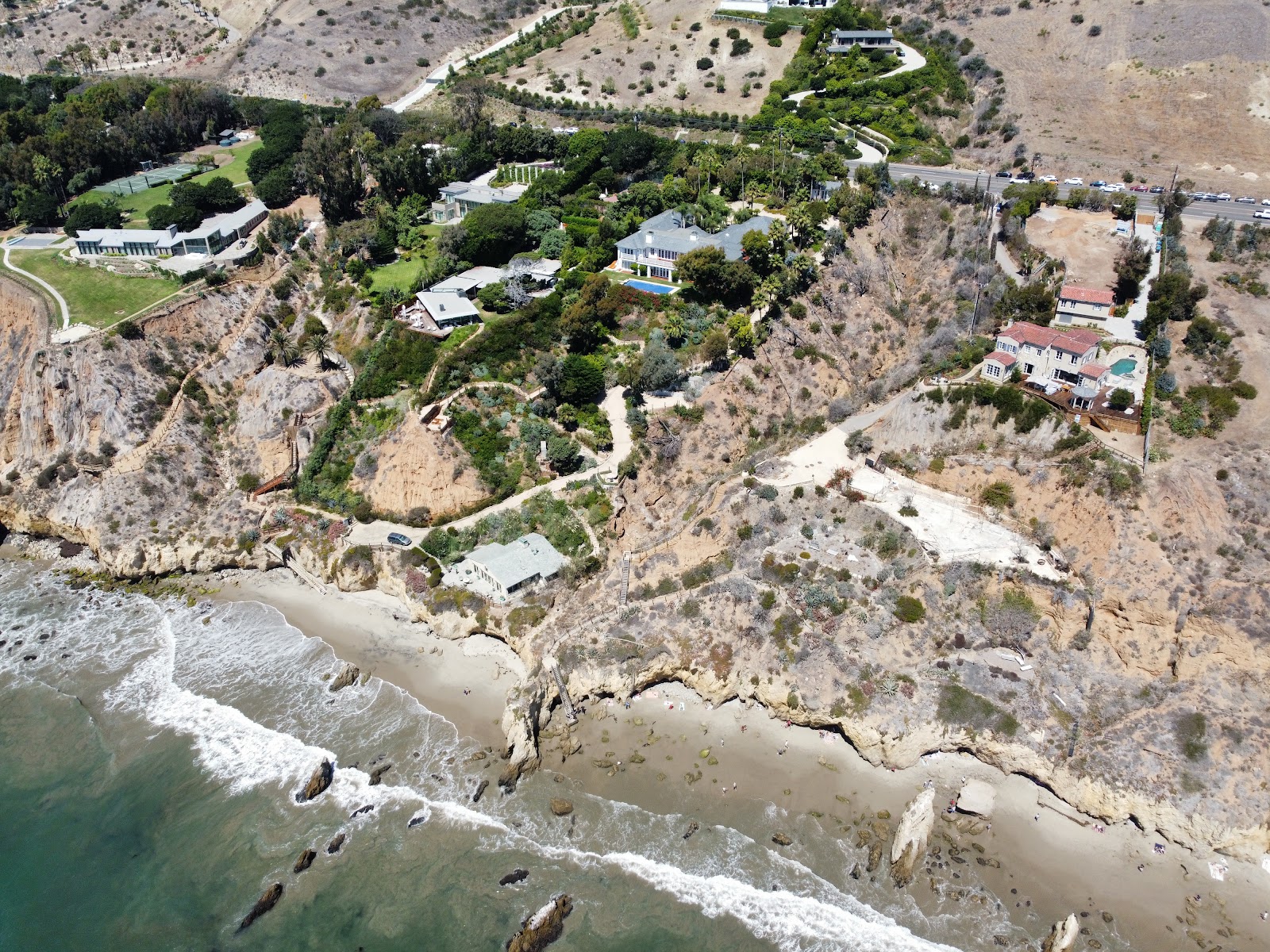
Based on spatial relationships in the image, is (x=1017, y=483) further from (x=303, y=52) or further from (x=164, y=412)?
(x=303, y=52)

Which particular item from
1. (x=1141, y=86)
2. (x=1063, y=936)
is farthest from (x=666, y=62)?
(x=1063, y=936)

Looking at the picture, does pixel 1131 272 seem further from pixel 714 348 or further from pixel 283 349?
pixel 283 349

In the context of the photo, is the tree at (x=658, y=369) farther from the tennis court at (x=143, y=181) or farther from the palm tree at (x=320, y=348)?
the tennis court at (x=143, y=181)

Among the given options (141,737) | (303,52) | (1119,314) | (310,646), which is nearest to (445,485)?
(310,646)

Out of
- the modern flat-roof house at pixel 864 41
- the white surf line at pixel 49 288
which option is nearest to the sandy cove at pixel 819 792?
the white surf line at pixel 49 288

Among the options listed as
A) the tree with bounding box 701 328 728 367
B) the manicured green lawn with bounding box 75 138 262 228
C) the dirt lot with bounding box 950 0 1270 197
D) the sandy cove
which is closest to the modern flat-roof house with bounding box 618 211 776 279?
the tree with bounding box 701 328 728 367
